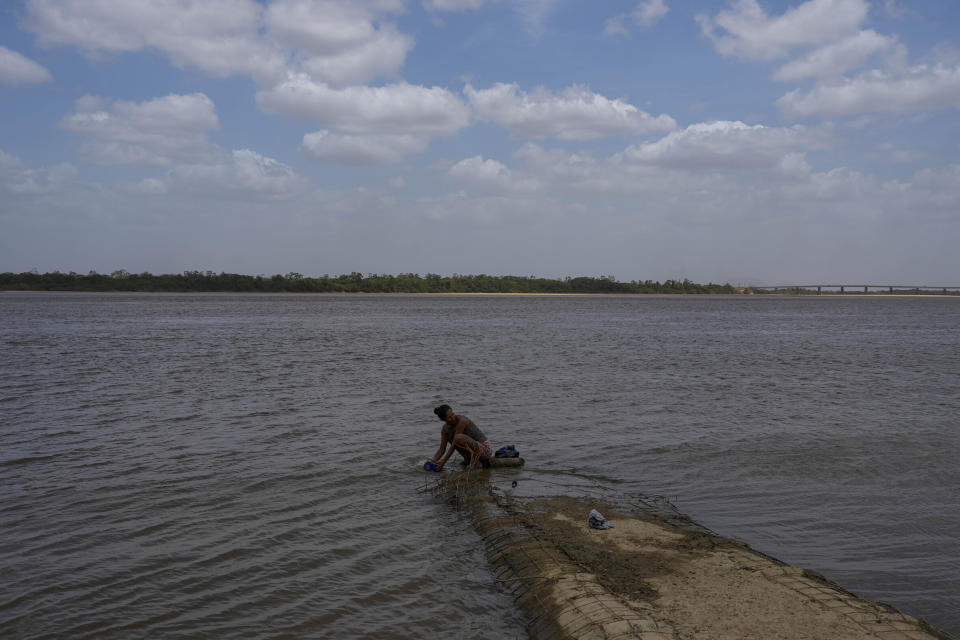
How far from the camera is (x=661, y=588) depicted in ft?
25.8

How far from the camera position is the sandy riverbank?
6785 mm

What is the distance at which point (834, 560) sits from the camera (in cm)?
938

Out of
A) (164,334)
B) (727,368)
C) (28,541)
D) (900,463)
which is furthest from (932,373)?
(164,334)

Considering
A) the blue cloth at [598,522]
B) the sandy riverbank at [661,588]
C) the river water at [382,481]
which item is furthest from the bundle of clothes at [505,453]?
the blue cloth at [598,522]

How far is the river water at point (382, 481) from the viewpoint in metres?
8.30

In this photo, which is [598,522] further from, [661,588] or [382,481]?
[382,481]

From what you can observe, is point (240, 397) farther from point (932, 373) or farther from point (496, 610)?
point (932, 373)

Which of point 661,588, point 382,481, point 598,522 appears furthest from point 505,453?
point 661,588

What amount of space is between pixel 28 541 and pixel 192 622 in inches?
158

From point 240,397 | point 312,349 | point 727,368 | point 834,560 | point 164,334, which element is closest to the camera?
point 834,560

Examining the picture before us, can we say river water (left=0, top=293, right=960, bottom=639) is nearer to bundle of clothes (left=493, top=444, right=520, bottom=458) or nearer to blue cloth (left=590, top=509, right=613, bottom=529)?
bundle of clothes (left=493, top=444, right=520, bottom=458)

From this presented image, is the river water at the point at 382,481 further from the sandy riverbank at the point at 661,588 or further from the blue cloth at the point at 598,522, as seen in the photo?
the blue cloth at the point at 598,522

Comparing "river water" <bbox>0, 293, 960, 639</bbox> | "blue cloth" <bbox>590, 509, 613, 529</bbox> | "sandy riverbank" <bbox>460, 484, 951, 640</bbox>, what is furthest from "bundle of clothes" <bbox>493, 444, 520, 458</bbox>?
"blue cloth" <bbox>590, 509, 613, 529</bbox>

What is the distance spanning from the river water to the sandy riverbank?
590 mm
